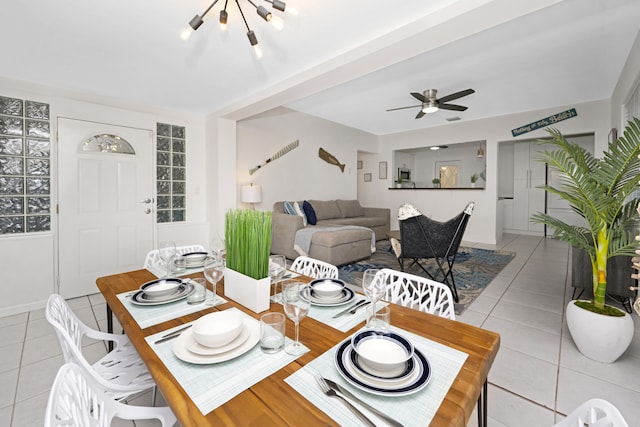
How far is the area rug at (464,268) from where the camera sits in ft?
10.3

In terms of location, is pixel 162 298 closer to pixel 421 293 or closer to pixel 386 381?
pixel 386 381

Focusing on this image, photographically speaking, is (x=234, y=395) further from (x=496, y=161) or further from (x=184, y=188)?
(x=496, y=161)

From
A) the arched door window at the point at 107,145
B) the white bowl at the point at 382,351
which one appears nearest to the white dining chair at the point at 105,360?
the white bowl at the point at 382,351

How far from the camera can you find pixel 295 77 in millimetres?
2873

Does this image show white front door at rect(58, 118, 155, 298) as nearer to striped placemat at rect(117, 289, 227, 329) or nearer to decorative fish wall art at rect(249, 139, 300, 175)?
decorative fish wall art at rect(249, 139, 300, 175)

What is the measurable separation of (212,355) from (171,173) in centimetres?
371

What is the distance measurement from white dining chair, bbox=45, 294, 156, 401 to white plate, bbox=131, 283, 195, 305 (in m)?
0.24

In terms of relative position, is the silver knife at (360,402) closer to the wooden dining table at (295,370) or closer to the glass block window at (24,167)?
the wooden dining table at (295,370)

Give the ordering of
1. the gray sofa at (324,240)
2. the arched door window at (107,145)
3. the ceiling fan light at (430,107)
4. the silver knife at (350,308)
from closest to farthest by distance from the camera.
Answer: the silver knife at (350,308)
the arched door window at (107,145)
the gray sofa at (324,240)
the ceiling fan light at (430,107)

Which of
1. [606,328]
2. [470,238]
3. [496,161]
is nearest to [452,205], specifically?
[470,238]

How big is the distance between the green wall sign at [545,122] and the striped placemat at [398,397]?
19.3ft

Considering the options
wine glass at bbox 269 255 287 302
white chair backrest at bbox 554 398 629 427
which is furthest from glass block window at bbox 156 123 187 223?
white chair backrest at bbox 554 398 629 427

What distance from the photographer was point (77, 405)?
71cm

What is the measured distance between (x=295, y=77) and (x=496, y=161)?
474 cm
